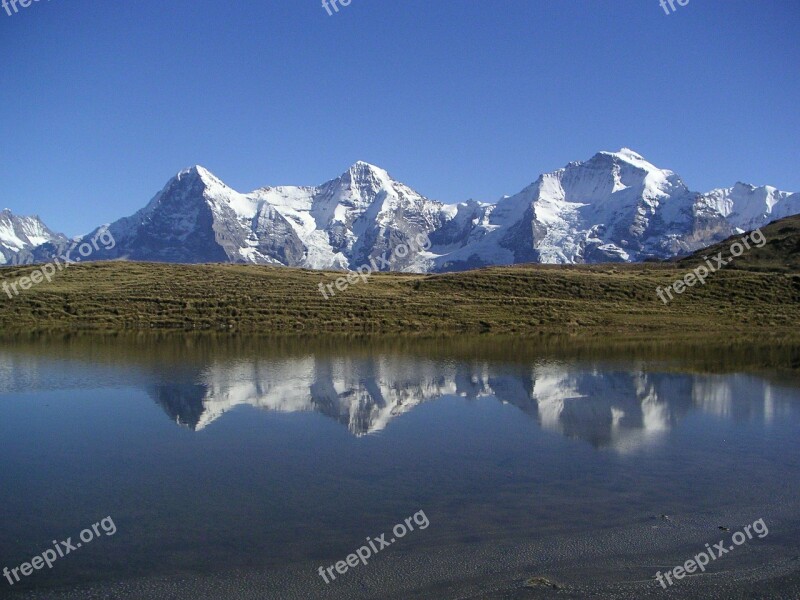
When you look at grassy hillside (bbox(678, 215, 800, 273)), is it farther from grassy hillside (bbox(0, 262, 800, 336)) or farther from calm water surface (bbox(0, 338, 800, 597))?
calm water surface (bbox(0, 338, 800, 597))

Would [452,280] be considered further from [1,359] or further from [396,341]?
[1,359]

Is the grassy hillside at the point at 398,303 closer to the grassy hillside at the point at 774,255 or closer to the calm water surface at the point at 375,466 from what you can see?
the grassy hillside at the point at 774,255

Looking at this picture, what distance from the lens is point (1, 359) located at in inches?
1650

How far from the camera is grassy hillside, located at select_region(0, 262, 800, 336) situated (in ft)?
228

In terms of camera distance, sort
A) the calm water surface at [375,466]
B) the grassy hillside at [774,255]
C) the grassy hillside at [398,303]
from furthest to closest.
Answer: the grassy hillside at [774,255]
the grassy hillside at [398,303]
the calm water surface at [375,466]

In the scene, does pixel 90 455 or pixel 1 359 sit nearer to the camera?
pixel 90 455

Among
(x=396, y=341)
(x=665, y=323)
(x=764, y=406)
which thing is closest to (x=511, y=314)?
(x=665, y=323)

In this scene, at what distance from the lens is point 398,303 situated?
255 ft

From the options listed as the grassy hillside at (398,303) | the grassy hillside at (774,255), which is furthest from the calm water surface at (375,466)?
the grassy hillside at (774,255)

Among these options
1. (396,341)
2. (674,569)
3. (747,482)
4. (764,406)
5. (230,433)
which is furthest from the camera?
(396,341)

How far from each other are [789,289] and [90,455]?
87262 millimetres

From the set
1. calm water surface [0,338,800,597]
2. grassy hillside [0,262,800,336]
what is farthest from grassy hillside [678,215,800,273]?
calm water surface [0,338,800,597]

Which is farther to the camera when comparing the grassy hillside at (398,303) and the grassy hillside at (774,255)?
the grassy hillside at (774,255)

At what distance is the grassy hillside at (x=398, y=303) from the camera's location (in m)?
69.6
